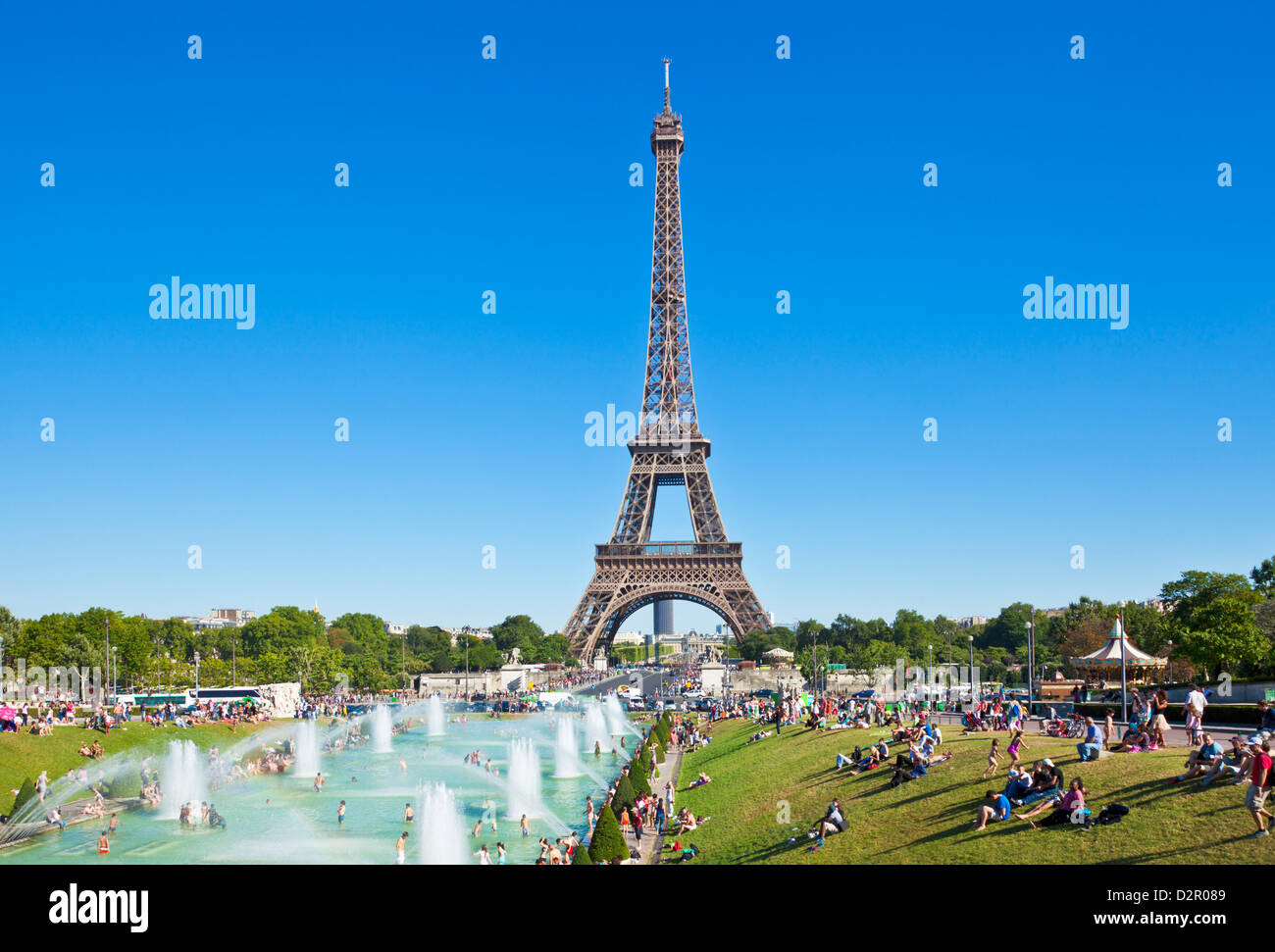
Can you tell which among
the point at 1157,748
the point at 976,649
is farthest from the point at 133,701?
the point at 976,649

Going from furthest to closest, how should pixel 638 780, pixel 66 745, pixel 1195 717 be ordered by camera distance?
pixel 66 745 < pixel 638 780 < pixel 1195 717

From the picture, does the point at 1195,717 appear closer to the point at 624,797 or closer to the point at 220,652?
the point at 624,797

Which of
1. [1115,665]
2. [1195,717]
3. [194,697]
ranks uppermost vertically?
[1195,717]

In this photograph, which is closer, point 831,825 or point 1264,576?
point 831,825

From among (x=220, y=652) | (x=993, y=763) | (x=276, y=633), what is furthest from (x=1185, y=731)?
(x=220, y=652)

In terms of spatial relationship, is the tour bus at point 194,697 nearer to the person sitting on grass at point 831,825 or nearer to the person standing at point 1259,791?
the person sitting on grass at point 831,825
